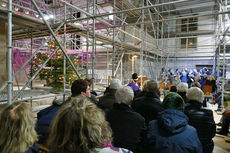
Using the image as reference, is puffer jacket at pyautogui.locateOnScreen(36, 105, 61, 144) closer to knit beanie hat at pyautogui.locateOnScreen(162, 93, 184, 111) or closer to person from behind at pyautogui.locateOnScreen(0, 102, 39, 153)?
person from behind at pyautogui.locateOnScreen(0, 102, 39, 153)

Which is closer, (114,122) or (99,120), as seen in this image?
(99,120)

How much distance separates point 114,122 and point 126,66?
10.1m

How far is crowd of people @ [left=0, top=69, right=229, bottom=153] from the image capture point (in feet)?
3.06

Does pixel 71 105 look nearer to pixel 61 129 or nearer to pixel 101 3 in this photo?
pixel 61 129

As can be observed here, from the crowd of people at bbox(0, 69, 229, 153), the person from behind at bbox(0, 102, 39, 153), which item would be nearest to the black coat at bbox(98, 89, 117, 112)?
the crowd of people at bbox(0, 69, 229, 153)

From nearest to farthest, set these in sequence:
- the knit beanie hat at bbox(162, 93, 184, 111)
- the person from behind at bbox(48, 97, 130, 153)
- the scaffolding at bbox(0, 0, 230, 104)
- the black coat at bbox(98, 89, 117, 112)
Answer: the person from behind at bbox(48, 97, 130, 153)
the knit beanie hat at bbox(162, 93, 184, 111)
the black coat at bbox(98, 89, 117, 112)
the scaffolding at bbox(0, 0, 230, 104)

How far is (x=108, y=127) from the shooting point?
105 cm

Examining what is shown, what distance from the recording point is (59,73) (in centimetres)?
544

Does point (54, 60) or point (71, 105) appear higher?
point (54, 60)

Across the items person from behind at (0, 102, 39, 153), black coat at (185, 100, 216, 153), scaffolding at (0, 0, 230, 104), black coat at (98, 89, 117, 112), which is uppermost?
scaffolding at (0, 0, 230, 104)

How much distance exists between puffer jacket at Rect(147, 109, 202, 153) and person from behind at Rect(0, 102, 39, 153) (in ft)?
3.60

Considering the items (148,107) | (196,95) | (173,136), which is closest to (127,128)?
(173,136)

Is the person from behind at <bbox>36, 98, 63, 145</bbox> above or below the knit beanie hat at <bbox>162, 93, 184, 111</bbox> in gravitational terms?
below

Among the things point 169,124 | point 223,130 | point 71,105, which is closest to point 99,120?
point 71,105
